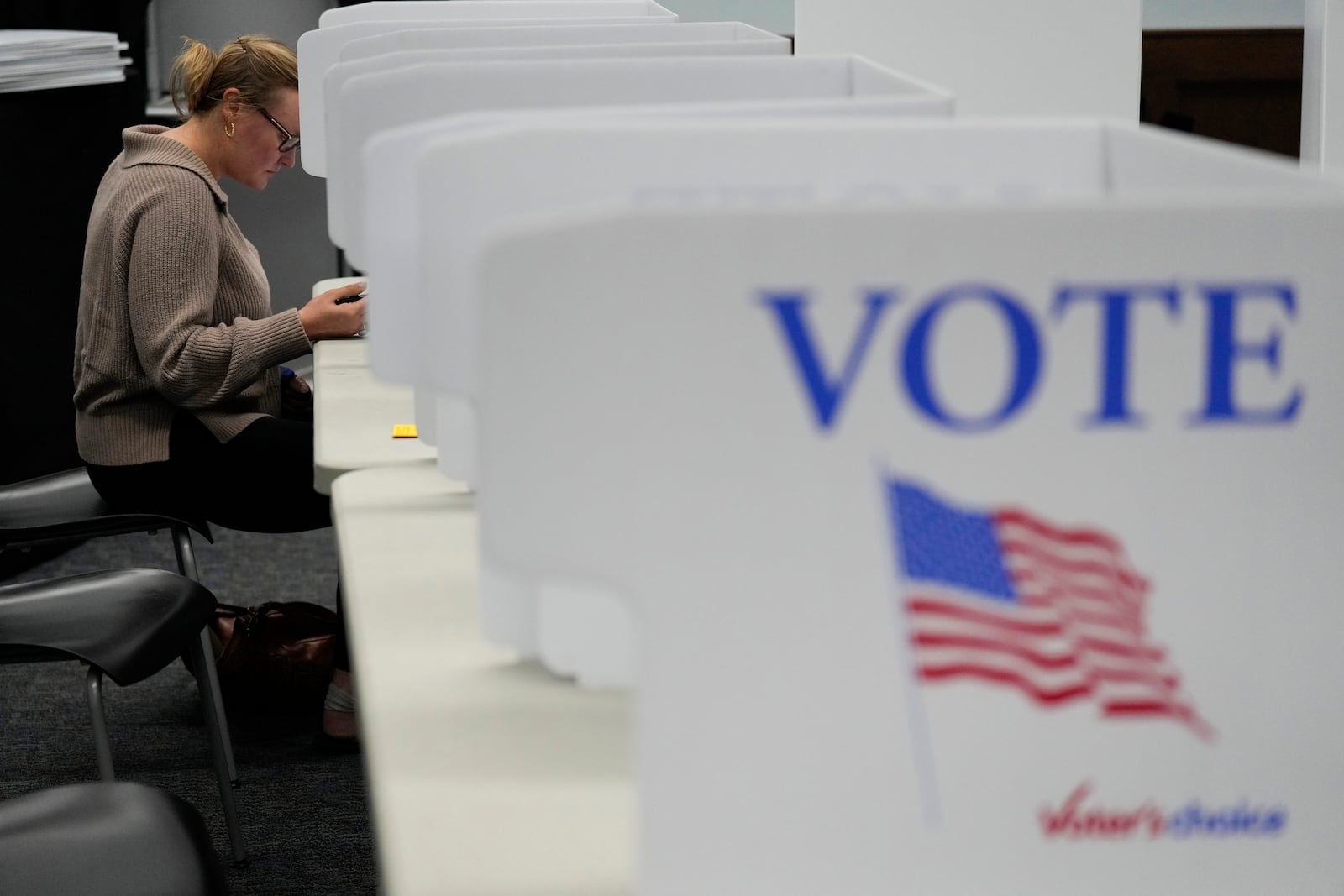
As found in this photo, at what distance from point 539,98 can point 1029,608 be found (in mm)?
900

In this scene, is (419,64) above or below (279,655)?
above

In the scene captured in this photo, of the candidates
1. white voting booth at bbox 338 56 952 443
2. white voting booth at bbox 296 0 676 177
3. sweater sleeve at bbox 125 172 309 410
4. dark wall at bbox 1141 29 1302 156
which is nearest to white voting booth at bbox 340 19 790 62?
white voting booth at bbox 296 0 676 177

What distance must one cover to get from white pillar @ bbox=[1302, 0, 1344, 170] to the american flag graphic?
207 cm

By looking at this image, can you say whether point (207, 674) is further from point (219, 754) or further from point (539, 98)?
point (539, 98)

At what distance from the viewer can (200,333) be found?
2406 millimetres

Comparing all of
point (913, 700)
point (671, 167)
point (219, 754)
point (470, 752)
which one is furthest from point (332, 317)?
point (913, 700)

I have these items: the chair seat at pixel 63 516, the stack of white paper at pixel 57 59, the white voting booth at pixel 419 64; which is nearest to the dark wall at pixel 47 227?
the stack of white paper at pixel 57 59

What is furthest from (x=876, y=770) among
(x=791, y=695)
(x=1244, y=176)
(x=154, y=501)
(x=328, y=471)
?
(x=154, y=501)

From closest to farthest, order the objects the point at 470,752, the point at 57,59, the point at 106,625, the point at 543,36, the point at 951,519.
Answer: the point at 951,519 → the point at 470,752 → the point at 543,36 → the point at 106,625 → the point at 57,59

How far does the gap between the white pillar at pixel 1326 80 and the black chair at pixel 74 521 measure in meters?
1.89

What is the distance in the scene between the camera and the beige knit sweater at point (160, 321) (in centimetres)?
241

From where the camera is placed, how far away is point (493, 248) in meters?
0.62

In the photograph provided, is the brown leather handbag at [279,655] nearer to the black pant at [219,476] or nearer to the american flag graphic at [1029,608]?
the black pant at [219,476]

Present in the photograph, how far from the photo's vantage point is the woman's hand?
99.1 inches
